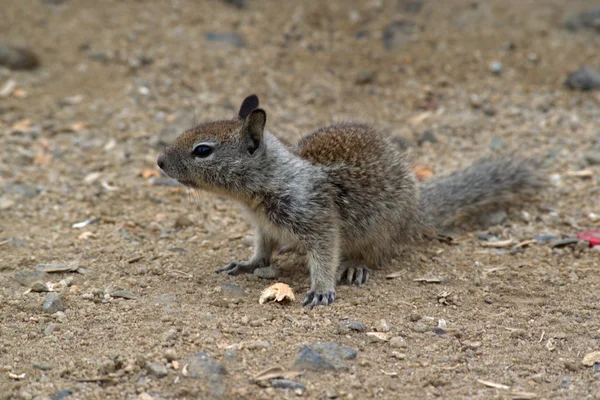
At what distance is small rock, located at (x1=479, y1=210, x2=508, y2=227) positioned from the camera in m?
6.23

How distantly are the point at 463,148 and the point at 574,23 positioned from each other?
104 inches

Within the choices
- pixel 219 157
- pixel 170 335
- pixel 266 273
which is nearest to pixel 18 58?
pixel 219 157

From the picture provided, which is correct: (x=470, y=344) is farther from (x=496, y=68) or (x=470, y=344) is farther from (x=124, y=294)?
(x=496, y=68)

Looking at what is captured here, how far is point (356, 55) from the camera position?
29.6 ft

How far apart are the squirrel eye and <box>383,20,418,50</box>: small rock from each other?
4663mm

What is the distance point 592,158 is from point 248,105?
368 centimetres

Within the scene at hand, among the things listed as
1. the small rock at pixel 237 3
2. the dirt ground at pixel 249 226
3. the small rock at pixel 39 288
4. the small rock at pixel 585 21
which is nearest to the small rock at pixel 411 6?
the dirt ground at pixel 249 226

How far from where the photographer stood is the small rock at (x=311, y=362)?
3.81 metres

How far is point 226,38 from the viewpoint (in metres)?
9.27

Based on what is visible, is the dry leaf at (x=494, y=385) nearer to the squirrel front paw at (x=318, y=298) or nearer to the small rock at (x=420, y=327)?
the small rock at (x=420, y=327)

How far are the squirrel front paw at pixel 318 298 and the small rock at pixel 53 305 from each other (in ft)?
4.98

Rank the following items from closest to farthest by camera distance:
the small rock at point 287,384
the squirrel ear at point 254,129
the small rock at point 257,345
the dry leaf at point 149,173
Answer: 1. the small rock at point 287,384
2. the small rock at point 257,345
3. the squirrel ear at point 254,129
4. the dry leaf at point 149,173

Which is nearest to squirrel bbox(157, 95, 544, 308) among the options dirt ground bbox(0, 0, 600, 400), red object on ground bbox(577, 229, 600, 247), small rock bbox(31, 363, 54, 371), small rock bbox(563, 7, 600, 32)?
dirt ground bbox(0, 0, 600, 400)

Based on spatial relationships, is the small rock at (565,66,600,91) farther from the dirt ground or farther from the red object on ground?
the red object on ground
